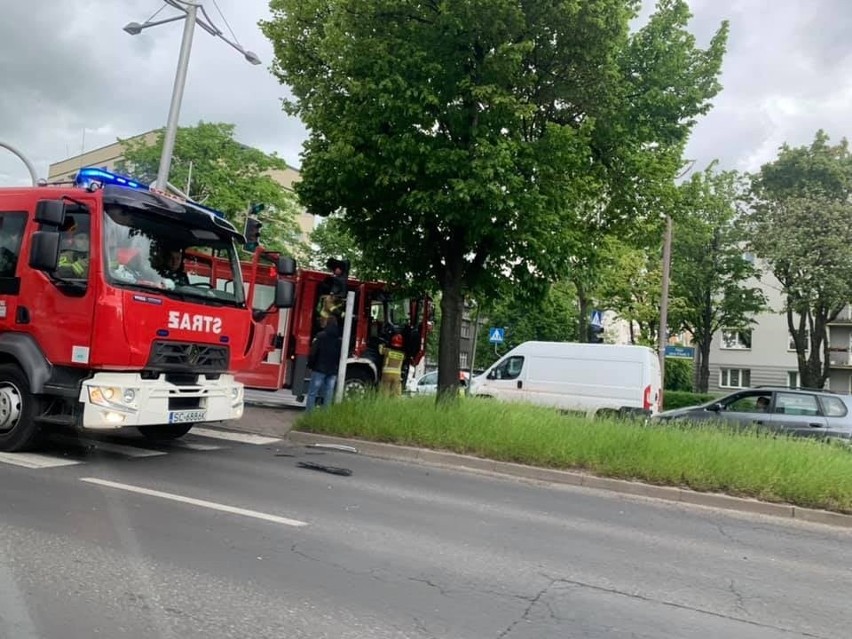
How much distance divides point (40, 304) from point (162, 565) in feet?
14.1

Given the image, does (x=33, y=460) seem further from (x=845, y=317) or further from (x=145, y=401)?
(x=845, y=317)

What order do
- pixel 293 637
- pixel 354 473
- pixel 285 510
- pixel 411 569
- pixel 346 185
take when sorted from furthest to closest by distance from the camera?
pixel 346 185 < pixel 354 473 < pixel 285 510 < pixel 411 569 < pixel 293 637

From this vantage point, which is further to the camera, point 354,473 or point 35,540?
point 354,473

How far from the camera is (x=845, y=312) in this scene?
164 ft

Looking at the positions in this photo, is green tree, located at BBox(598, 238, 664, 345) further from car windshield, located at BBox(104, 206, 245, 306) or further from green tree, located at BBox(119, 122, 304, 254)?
car windshield, located at BBox(104, 206, 245, 306)

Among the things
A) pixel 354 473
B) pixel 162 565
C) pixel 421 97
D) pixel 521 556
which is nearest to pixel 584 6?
pixel 421 97

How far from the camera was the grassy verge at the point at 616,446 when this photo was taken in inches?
332

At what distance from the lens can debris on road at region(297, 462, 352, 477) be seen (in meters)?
8.39

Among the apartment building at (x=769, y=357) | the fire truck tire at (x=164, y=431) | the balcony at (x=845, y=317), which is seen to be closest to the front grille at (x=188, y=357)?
the fire truck tire at (x=164, y=431)

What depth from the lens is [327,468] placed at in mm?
8586

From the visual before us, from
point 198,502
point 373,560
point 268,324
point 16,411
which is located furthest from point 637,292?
point 373,560

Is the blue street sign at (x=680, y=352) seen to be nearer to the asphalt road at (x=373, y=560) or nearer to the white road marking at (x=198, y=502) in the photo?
the asphalt road at (x=373, y=560)

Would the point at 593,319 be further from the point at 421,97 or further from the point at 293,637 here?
the point at 293,637

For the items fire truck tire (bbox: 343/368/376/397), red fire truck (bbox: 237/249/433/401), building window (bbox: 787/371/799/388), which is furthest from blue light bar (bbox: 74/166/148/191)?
building window (bbox: 787/371/799/388)
